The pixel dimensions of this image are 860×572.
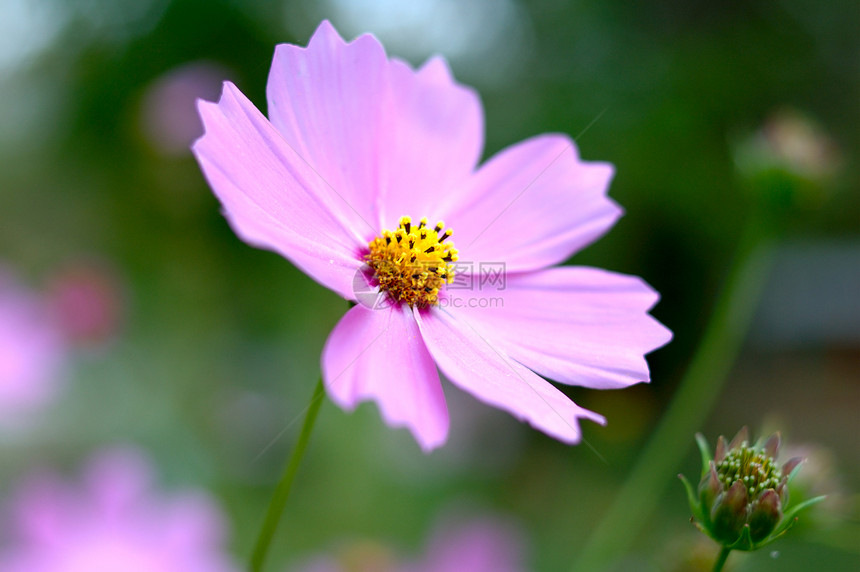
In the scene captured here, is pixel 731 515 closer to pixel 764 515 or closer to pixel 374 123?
pixel 764 515

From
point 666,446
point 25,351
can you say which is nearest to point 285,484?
point 666,446

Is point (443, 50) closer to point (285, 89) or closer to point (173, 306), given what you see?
point (173, 306)

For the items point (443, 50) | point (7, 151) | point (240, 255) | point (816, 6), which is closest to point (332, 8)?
point (443, 50)

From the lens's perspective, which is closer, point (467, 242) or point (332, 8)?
point (467, 242)

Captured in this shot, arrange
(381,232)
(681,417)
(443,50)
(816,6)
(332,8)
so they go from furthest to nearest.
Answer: (816,6)
(443,50)
(332,8)
(681,417)
(381,232)

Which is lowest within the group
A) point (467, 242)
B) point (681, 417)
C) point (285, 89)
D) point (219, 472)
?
point (219, 472)

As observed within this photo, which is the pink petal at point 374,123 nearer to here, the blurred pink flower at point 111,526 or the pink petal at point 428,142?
the pink petal at point 428,142
